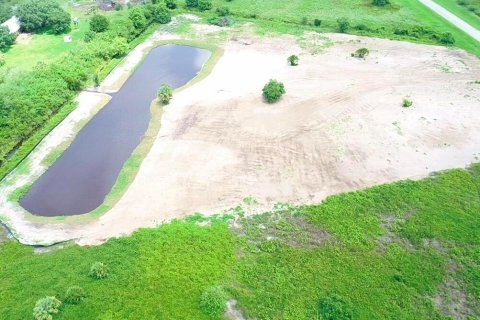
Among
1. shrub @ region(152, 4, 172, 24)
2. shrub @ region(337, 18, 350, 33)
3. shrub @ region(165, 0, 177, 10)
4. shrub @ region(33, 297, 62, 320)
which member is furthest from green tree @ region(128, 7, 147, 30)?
shrub @ region(33, 297, 62, 320)

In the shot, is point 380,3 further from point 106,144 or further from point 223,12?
point 106,144

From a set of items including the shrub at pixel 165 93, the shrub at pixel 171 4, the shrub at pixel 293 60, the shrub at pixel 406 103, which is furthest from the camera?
the shrub at pixel 171 4

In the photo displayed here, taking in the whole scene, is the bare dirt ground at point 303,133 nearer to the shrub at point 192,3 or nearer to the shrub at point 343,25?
the shrub at point 343,25

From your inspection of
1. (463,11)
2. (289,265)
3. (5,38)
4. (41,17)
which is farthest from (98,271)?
(463,11)

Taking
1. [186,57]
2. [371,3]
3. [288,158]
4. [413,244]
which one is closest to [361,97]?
[288,158]

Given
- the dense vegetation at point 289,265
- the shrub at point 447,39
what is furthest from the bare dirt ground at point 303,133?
the dense vegetation at point 289,265

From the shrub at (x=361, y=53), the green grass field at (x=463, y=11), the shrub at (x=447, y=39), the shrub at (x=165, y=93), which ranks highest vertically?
the green grass field at (x=463, y=11)

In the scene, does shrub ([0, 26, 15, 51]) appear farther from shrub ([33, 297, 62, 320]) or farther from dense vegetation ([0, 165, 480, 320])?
shrub ([33, 297, 62, 320])
